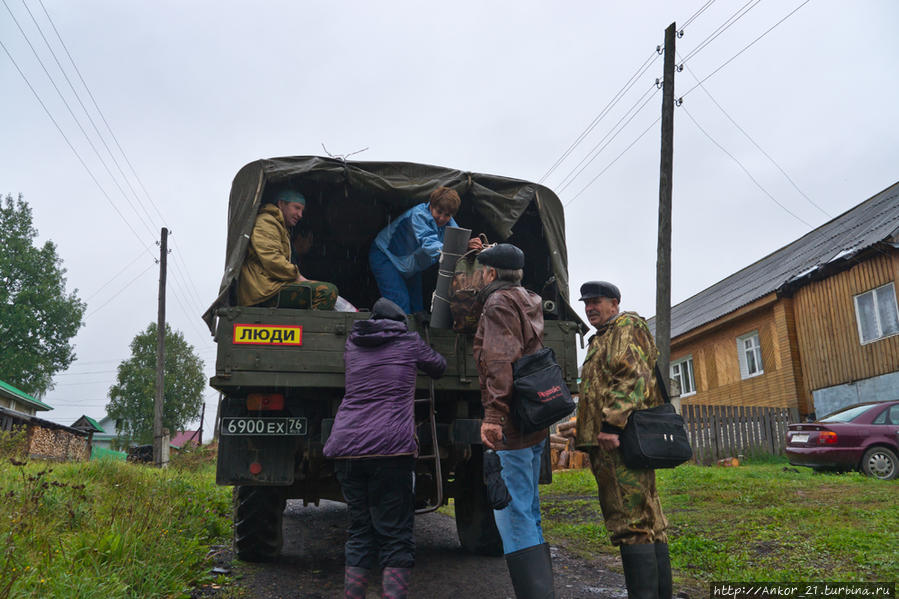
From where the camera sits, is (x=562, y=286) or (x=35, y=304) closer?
(x=562, y=286)

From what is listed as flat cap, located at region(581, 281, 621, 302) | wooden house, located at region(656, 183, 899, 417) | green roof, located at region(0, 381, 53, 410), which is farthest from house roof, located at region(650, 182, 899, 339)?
green roof, located at region(0, 381, 53, 410)

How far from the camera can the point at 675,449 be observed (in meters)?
3.40

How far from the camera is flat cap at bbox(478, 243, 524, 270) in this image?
3.68 m

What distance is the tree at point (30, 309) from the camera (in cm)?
4175

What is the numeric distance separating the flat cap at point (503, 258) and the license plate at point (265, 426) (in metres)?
1.80

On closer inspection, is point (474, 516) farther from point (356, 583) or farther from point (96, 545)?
point (96, 545)

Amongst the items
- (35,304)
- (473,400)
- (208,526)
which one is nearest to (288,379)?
(473,400)

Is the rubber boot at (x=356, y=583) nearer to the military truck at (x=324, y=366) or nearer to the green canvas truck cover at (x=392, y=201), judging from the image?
the military truck at (x=324, y=366)

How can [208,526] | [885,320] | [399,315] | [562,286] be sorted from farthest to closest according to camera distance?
[885,320]
[208,526]
[562,286]
[399,315]

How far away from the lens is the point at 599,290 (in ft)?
12.5

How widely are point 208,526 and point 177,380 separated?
173ft

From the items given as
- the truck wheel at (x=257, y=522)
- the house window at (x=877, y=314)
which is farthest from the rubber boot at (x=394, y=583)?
the house window at (x=877, y=314)

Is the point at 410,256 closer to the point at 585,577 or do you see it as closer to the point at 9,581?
the point at 585,577

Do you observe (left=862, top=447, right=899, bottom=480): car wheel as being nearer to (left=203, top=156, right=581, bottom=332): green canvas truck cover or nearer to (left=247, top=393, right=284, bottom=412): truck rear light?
(left=203, top=156, right=581, bottom=332): green canvas truck cover
